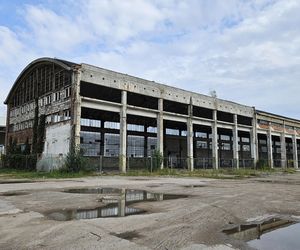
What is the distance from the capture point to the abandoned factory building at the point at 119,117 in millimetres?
33875

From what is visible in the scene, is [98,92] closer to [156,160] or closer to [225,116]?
[156,160]

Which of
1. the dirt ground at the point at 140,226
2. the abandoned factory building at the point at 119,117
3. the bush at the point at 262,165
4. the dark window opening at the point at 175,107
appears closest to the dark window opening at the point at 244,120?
the abandoned factory building at the point at 119,117

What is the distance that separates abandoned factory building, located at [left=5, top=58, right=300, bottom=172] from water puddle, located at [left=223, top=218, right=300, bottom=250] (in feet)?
84.7

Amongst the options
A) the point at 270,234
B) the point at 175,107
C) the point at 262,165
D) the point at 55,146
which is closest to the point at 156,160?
the point at 55,146

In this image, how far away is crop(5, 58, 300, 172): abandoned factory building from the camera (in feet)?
111

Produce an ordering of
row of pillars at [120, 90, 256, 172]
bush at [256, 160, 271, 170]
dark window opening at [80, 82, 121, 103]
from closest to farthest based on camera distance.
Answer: row of pillars at [120, 90, 256, 172] → dark window opening at [80, 82, 121, 103] → bush at [256, 160, 271, 170]

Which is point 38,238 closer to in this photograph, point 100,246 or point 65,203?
point 100,246

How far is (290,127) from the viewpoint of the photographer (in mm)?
63094

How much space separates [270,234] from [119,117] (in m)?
43.7

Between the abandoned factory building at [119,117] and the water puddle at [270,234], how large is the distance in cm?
2581

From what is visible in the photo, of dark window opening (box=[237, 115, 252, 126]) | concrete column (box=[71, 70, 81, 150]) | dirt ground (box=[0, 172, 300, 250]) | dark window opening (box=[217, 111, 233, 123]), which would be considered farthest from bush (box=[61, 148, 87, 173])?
dark window opening (box=[237, 115, 252, 126])

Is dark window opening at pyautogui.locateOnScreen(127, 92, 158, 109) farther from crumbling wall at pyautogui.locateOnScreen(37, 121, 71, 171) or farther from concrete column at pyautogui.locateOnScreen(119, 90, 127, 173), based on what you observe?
crumbling wall at pyautogui.locateOnScreen(37, 121, 71, 171)

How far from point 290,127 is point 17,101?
170ft

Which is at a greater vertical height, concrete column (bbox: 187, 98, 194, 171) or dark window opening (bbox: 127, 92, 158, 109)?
dark window opening (bbox: 127, 92, 158, 109)
